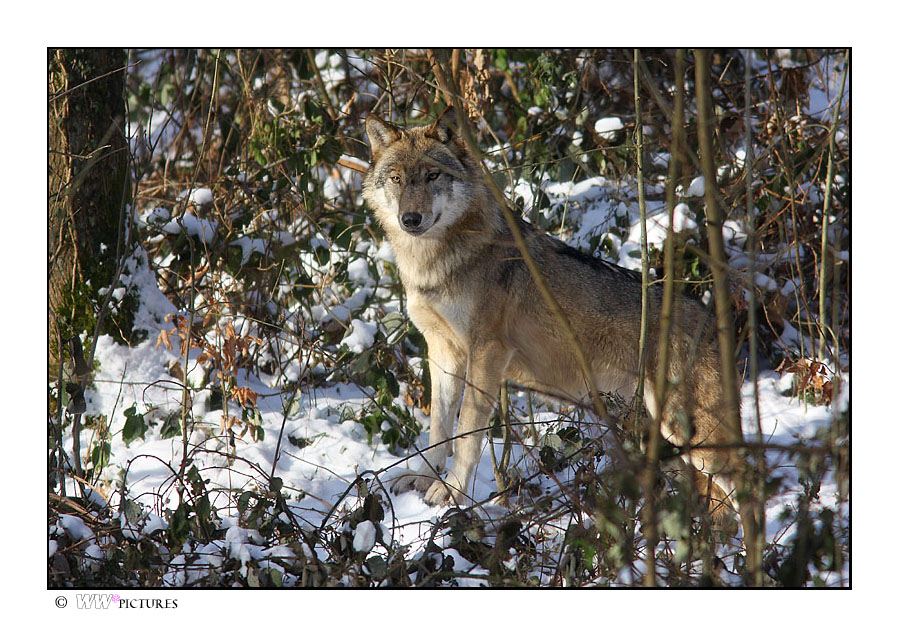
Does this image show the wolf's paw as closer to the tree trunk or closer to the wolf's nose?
the wolf's nose

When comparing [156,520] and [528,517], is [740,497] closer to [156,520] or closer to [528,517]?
[528,517]

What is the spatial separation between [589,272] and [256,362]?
2.84 meters

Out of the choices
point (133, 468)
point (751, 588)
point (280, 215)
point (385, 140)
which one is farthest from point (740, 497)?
point (280, 215)

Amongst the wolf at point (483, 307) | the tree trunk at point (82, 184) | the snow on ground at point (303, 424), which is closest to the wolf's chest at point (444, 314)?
the wolf at point (483, 307)

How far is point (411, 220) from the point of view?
14.4 feet

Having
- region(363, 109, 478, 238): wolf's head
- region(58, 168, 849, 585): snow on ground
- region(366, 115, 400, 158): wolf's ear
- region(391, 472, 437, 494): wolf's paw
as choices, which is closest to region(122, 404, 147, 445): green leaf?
region(58, 168, 849, 585): snow on ground

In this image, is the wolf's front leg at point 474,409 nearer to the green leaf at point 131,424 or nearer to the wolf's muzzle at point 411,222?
the wolf's muzzle at point 411,222

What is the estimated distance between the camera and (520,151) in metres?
6.59

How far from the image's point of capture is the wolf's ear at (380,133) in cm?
472

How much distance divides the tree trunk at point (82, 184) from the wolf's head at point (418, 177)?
1718mm

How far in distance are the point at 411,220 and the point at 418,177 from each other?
0.31 metres

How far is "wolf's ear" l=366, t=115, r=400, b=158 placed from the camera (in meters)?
4.72

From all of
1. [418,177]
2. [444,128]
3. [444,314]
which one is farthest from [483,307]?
[444,128]

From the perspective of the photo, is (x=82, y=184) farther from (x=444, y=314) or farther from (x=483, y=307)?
(x=483, y=307)
